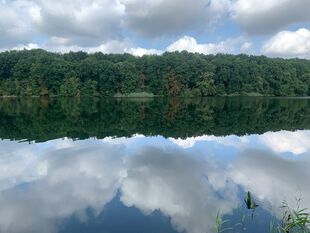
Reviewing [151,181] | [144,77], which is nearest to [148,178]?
[151,181]

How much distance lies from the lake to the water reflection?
0.11 ft

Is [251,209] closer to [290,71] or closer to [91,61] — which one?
[91,61]

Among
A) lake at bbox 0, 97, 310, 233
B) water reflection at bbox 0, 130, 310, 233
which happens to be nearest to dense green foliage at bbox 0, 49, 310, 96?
lake at bbox 0, 97, 310, 233

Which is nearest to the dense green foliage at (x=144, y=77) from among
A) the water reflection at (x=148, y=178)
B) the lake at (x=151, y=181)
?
the lake at (x=151, y=181)

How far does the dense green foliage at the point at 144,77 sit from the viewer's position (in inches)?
3733

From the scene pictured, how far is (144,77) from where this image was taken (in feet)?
324

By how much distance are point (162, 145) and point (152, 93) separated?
7781 cm

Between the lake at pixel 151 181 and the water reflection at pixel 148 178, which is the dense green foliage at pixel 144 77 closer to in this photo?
the lake at pixel 151 181

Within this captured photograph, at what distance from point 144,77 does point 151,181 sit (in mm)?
88291

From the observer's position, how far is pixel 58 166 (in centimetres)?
1417

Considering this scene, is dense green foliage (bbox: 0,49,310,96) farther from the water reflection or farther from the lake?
the water reflection

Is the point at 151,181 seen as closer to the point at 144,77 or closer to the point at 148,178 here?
the point at 148,178

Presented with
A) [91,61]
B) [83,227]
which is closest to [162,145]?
[83,227]

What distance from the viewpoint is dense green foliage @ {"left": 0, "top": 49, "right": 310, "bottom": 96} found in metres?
94.8
